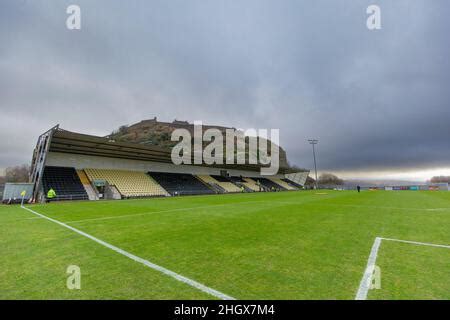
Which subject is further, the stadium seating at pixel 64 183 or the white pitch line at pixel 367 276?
the stadium seating at pixel 64 183

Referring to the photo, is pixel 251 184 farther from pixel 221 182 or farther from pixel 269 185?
pixel 221 182

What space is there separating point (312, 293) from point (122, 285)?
2.41 metres

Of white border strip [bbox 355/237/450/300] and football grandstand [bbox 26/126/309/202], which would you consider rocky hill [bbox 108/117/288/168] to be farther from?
white border strip [bbox 355/237/450/300]

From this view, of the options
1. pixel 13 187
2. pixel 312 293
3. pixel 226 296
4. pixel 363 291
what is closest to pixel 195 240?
pixel 226 296

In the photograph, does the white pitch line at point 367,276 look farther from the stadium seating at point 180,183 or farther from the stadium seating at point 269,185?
the stadium seating at point 269,185

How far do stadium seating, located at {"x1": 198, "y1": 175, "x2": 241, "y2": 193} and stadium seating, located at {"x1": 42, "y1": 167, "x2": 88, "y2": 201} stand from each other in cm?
2089

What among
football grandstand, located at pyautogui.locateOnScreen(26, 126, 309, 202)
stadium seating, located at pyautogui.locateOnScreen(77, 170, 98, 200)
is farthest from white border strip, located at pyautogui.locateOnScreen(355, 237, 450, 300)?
stadium seating, located at pyautogui.locateOnScreen(77, 170, 98, 200)

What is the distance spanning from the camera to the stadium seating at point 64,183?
66.0ft

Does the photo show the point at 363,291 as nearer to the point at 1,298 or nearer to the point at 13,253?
the point at 1,298

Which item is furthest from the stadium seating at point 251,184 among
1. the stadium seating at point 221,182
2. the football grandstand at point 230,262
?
the football grandstand at point 230,262

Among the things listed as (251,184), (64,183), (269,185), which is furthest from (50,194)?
(269,185)

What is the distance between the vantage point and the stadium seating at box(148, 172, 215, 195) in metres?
31.1

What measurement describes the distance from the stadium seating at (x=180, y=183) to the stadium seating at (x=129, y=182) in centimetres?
143
